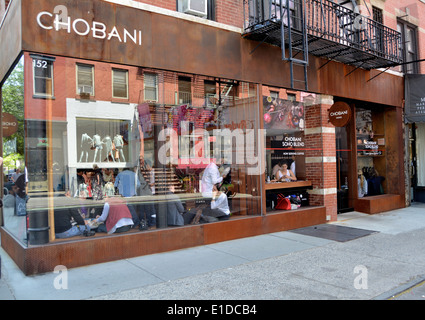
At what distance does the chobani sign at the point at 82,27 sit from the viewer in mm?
5670

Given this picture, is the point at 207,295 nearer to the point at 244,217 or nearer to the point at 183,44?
the point at 244,217

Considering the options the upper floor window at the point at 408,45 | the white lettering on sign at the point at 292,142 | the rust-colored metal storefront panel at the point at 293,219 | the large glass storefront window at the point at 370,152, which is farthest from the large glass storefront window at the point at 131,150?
the upper floor window at the point at 408,45

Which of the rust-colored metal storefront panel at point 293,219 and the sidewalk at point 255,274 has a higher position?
the rust-colored metal storefront panel at point 293,219

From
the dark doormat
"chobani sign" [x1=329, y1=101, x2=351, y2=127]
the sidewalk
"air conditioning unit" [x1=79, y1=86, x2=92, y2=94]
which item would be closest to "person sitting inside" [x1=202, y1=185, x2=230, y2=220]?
the sidewalk

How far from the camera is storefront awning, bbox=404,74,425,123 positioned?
1272cm

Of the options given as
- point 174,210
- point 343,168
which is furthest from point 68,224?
point 343,168

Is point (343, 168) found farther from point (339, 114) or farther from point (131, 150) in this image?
point (131, 150)

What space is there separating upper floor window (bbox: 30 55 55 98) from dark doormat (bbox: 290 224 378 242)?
6481 mm

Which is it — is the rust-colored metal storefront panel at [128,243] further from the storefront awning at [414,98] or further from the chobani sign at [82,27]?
the storefront awning at [414,98]

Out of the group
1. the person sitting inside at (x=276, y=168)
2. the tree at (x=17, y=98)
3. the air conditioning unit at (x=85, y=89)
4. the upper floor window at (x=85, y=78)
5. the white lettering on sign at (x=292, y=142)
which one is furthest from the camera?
the white lettering on sign at (x=292, y=142)

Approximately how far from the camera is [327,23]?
34.1 feet

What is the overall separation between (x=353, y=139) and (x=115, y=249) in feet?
29.7

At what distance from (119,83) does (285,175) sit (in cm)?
516

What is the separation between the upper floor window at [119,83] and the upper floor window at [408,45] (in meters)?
11.4
